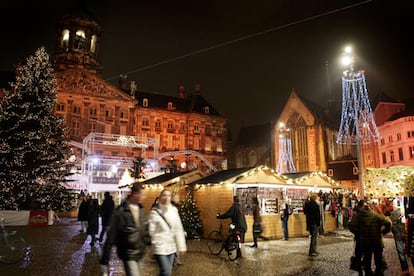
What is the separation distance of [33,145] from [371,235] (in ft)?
69.4

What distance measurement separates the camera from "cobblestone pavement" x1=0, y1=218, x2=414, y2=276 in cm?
849

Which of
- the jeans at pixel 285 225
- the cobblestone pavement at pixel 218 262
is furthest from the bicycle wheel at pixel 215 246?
the jeans at pixel 285 225

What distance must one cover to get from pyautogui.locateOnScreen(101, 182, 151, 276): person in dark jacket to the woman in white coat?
277 mm

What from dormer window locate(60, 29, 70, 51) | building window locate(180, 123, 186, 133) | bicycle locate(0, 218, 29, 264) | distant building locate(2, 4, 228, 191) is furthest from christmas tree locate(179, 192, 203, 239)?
dormer window locate(60, 29, 70, 51)

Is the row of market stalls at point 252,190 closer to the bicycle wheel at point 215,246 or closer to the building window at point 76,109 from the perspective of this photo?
the bicycle wheel at point 215,246

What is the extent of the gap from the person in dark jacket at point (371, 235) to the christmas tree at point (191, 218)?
9.58 meters

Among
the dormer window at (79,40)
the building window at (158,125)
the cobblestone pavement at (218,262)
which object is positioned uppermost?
the dormer window at (79,40)

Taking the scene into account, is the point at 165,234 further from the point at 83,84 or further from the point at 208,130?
the point at 208,130

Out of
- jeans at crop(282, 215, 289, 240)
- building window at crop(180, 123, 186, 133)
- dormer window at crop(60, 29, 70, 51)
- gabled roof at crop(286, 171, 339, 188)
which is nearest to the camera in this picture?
jeans at crop(282, 215, 289, 240)

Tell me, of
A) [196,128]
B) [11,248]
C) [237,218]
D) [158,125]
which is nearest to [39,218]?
[11,248]

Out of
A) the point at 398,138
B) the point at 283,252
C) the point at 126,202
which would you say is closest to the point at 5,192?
the point at 283,252

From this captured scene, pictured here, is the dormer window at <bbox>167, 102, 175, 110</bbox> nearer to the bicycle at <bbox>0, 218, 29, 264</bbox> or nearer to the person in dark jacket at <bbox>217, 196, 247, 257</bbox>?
Result: the person in dark jacket at <bbox>217, 196, 247, 257</bbox>

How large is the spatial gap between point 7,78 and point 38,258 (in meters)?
44.6

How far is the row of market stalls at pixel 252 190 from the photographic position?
15.4m
